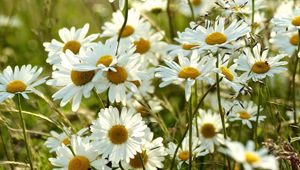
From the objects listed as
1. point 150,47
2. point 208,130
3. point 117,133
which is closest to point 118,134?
point 117,133

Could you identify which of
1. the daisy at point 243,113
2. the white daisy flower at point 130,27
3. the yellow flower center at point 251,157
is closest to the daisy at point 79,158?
the daisy at point 243,113

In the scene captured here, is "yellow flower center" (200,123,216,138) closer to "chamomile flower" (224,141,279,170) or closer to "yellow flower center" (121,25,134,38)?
"yellow flower center" (121,25,134,38)

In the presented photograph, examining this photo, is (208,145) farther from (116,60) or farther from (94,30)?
(94,30)

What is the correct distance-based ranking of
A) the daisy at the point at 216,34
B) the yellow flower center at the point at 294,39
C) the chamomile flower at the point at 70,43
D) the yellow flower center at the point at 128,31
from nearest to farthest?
1. the daisy at the point at 216,34
2. the chamomile flower at the point at 70,43
3. the yellow flower center at the point at 294,39
4. the yellow flower center at the point at 128,31

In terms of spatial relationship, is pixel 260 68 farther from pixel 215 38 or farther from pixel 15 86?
pixel 15 86

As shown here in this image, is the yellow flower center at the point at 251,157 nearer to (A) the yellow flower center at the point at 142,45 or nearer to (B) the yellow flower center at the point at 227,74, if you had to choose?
(B) the yellow flower center at the point at 227,74

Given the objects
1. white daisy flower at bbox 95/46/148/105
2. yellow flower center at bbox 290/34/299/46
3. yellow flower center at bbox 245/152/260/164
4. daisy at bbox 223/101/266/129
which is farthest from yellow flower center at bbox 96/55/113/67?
yellow flower center at bbox 290/34/299/46
